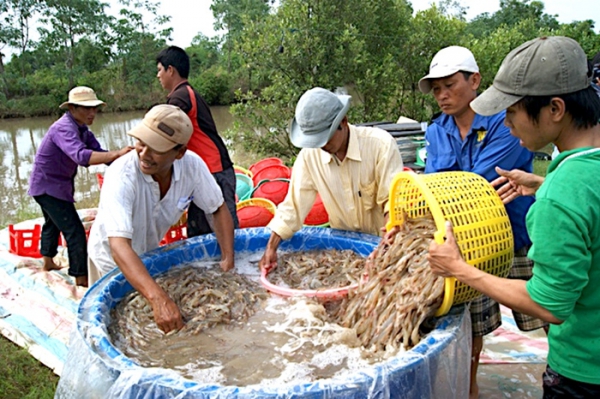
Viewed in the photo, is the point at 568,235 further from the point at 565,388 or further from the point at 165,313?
the point at 165,313

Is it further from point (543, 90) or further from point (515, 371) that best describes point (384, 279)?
point (515, 371)

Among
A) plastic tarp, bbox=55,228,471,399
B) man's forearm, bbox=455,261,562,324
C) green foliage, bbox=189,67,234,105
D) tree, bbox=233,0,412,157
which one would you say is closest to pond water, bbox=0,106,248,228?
green foliage, bbox=189,67,234,105

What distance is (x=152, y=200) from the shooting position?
3.36m

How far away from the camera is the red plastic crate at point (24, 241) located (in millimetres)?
6172

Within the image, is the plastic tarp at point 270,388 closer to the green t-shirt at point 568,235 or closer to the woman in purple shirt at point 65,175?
the green t-shirt at point 568,235

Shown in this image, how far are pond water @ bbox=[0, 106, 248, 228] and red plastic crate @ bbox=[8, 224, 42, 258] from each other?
8.14 feet

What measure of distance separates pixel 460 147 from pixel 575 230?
1681 mm

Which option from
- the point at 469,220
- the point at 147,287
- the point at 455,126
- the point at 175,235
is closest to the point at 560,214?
the point at 469,220

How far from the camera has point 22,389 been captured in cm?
380

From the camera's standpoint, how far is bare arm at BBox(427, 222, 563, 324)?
1.70 meters

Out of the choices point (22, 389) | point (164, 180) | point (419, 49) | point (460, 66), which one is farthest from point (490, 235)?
point (419, 49)

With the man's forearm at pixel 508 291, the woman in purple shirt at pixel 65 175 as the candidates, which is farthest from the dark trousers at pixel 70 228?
the man's forearm at pixel 508 291

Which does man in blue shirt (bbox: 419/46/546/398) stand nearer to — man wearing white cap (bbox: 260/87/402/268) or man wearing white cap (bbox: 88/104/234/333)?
man wearing white cap (bbox: 260/87/402/268)

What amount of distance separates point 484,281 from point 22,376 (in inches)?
151
